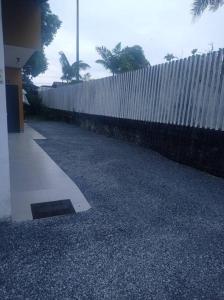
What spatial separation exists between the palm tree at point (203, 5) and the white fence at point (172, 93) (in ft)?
8.25

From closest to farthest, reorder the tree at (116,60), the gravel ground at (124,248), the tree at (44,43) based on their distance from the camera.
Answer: the gravel ground at (124,248) < the tree at (44,43) < the tree at (116,60)

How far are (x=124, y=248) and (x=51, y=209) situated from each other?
1.34 meters

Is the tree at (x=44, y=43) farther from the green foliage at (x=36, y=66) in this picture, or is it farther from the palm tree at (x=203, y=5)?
the palm tree at (x=203, y=5)

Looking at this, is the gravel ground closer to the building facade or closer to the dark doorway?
the building facade

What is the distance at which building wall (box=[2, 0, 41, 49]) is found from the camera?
5.19m

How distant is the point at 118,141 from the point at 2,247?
717 cm

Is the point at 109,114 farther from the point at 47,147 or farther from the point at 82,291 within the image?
the point at 82,291

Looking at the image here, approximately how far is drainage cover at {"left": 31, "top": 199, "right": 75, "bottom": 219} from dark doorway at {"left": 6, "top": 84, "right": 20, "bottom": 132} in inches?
327

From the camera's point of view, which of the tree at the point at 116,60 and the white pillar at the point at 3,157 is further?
the tree at the point at 116,60

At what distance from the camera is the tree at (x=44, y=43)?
19.2 metres

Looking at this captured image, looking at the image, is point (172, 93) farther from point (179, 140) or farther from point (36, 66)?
point (36, 66)

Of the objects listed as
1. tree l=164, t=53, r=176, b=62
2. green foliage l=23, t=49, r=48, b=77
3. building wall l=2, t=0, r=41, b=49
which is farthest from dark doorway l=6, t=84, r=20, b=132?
tree l=164, t=53, r=176, b=62

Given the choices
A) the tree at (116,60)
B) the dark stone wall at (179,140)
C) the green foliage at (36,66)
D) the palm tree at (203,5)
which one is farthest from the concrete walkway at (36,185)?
the tree at (116,60)

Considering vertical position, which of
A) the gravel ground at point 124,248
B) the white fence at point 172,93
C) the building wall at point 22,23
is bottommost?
the gravel ground at point 124,248
